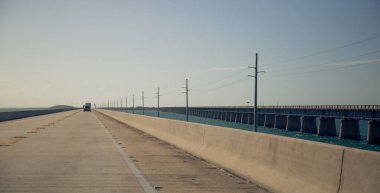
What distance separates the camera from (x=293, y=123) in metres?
116

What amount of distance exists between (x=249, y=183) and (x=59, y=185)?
380 cm

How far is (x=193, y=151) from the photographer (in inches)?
613

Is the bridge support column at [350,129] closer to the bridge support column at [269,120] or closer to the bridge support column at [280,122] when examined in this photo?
the bridge support column at [280,122]

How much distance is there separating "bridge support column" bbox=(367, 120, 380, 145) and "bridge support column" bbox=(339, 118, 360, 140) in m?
8.54

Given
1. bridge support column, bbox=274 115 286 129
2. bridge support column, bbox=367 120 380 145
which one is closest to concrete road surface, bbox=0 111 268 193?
bridge support column, bbox=367 120 380 145

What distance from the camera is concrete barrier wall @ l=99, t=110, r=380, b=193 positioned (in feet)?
20.0

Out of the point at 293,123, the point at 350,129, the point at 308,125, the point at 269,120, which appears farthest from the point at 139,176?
the point at 269,120

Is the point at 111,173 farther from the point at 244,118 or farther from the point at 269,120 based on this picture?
the point at 244,118

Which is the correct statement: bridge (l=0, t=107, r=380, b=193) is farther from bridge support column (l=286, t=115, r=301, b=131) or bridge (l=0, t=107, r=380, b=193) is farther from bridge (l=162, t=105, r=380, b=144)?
bridge support column (l=286, t=115, r=301, b=131)

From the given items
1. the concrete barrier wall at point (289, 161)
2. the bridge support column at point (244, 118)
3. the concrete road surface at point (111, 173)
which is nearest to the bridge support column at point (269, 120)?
the bridge support column at point (244, 118)

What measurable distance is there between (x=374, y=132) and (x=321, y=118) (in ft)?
75.0

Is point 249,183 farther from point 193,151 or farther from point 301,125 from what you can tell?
point 301,125

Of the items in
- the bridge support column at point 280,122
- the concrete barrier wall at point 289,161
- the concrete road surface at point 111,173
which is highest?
the concrete barrier wall at point 289,161

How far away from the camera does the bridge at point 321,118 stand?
78312mm
